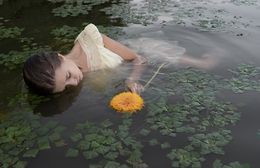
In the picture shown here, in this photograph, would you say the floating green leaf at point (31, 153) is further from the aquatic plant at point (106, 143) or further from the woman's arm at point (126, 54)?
the woman's arm at point (126, 54)

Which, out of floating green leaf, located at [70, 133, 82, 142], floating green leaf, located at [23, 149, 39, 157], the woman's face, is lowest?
floating green leaf, located at [23, 149, 39, 157]

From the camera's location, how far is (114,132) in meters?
3.03

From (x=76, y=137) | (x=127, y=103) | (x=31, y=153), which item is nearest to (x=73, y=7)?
(x=127, y=103)

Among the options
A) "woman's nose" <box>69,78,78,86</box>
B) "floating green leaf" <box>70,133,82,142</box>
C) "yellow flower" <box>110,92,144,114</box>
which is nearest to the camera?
"floating green leaf" <box>70,133,82,142</box>

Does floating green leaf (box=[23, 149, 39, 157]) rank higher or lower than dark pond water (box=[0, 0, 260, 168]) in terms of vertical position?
lower

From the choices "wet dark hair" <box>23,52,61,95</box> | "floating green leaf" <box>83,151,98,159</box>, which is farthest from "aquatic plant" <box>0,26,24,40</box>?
"floating green leaf" <box>83,151,98,159</box>

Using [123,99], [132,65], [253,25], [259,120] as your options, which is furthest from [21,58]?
[253,25]

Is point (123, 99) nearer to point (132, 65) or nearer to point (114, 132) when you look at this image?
point (114, 132)

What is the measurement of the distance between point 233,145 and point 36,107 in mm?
2297

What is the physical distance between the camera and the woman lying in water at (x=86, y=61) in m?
3.46

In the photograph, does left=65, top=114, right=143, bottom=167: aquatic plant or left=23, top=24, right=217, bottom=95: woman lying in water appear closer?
left=65, top=114, right=143, bottom=167: aquatic plant

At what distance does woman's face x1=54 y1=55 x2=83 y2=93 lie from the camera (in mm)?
3491

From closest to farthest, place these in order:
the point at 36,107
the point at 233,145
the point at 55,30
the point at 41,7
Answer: the point at 233,145, the point at 36,107, the point at 55,30, the point at 41,7

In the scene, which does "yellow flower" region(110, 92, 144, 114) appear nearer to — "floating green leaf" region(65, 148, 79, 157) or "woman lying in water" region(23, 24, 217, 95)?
"woman lying in water" region(23, 24, 217, 95)
